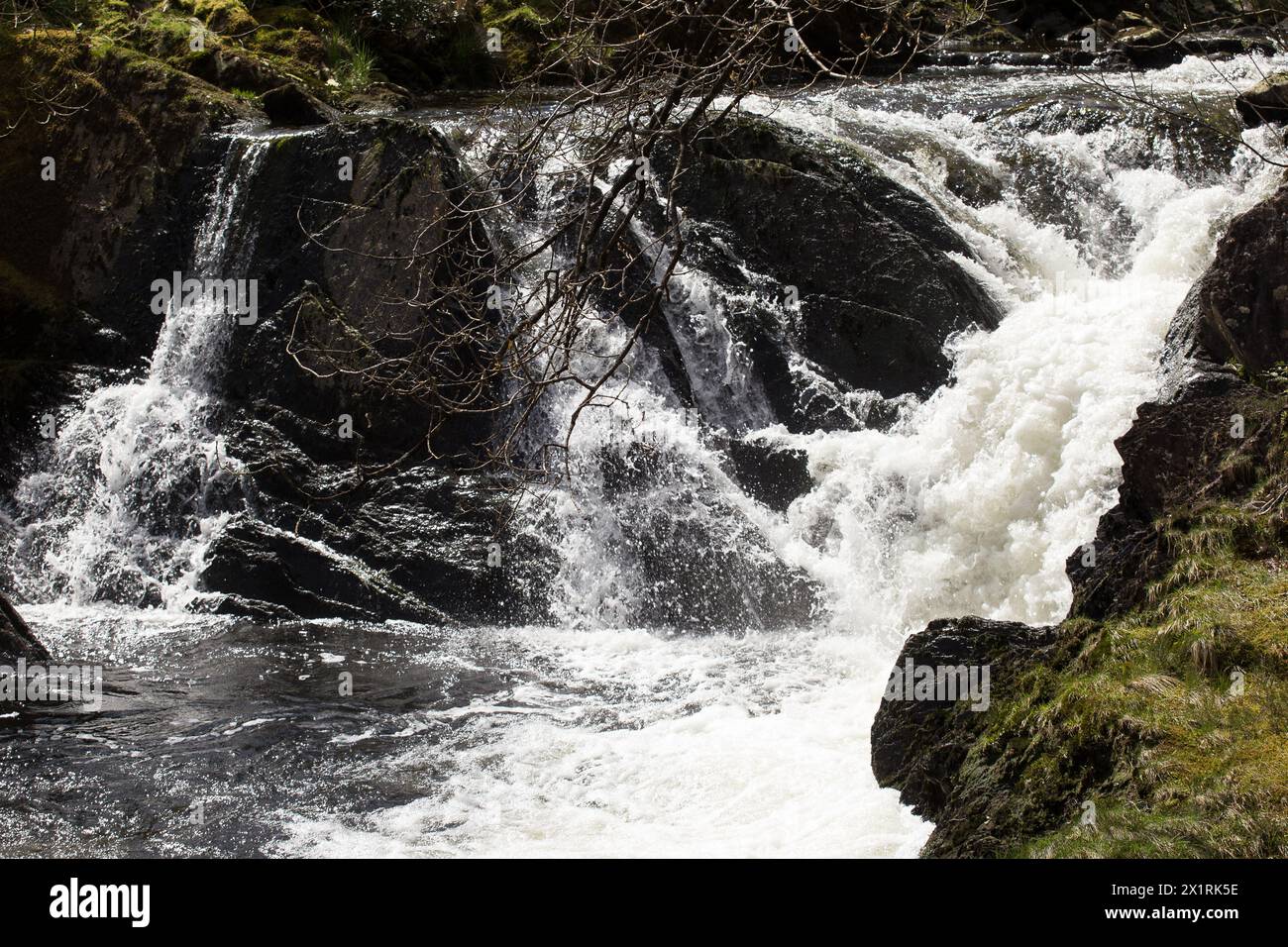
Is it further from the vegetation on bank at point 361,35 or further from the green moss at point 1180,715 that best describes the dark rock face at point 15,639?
the vegetation on bank at point 361,35

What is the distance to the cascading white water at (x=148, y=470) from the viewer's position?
33.9ft

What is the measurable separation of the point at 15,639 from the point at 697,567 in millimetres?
4841

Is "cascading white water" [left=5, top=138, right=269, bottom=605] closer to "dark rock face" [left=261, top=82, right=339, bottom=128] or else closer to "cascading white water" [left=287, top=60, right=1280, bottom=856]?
"dark rock face" [left=261, top=82, right=339, bottom=128]

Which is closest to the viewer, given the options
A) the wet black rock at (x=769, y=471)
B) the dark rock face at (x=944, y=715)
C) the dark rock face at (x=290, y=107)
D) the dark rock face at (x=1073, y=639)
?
the dark rock face at (x=1073, y=639)

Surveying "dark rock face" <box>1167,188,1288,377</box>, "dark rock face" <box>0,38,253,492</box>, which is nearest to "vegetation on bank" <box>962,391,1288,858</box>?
"dark rock face" <box>1167,188,1288,377</box>

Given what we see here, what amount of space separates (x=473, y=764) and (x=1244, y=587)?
3.89m

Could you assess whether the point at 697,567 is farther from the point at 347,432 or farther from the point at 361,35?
the point at 361,35

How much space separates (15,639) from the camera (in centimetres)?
804

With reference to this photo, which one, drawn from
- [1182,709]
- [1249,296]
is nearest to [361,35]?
[1249,296]

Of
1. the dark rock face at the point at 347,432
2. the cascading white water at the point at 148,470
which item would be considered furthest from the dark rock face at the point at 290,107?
the dark rock face at the point at 347,432

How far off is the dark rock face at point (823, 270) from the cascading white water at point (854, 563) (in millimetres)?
327

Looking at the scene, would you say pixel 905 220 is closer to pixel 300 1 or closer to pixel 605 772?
pixel 605 772

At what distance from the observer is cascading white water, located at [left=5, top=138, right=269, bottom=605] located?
33.9 ft

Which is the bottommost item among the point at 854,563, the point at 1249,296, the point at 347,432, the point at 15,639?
the point at 15,639
